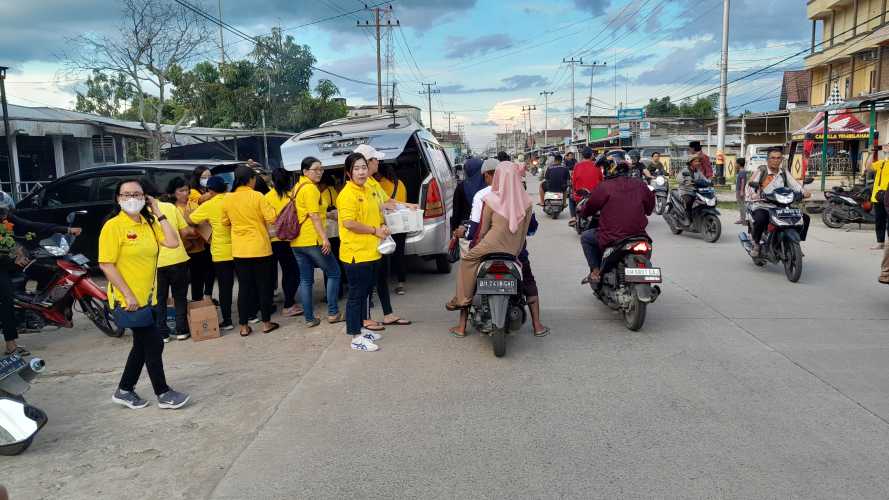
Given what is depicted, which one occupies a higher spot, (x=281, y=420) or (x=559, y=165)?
(x=559, y=165)

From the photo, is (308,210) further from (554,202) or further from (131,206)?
(554,202)

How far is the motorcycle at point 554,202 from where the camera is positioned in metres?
17.1

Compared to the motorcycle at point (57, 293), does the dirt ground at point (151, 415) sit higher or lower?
lower

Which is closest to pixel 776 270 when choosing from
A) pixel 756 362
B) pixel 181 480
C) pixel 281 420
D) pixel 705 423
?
pixel 756 362

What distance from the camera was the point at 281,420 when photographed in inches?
173

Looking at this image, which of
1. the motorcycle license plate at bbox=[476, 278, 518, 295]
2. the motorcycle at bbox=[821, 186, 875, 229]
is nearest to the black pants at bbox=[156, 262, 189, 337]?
the motorcycle license plate at bbox=[476, 278, 518, 295]

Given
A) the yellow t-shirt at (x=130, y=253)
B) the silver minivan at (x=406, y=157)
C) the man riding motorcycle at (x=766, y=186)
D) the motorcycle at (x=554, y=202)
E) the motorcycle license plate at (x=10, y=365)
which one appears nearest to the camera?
the motorcycle license plate at (x=10, y=365)

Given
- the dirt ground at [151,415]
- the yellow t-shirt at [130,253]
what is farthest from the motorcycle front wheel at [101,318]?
the yellow t-shirt at [130,253]

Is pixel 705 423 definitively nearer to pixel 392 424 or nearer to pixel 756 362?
pixel 756 362

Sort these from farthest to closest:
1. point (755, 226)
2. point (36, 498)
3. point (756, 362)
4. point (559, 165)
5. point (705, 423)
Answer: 1. point (559, 165)
2. point (755, 226)
3. point (756, 362)
4. point (705, 423)
5. point (36, 498)

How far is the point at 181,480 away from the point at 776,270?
862 cm

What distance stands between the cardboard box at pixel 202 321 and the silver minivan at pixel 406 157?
80.1 inches

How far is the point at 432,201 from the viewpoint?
8.40m

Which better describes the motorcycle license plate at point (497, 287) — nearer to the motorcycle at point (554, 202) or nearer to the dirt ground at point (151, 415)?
the dirt ground at point (151, 415)
